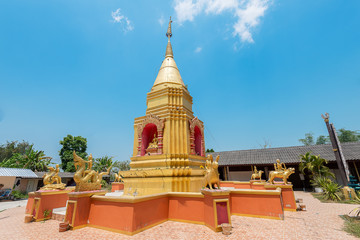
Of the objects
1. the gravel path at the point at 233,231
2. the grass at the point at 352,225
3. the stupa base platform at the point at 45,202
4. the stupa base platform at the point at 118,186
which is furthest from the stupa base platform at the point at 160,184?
the stupa base platform at the point at 118,186

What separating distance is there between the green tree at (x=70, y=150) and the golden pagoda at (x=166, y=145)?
24.7 meters

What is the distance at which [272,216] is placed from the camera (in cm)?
707

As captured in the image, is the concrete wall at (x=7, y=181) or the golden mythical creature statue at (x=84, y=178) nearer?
the golden mythical creature statue at (x=84, y=178)

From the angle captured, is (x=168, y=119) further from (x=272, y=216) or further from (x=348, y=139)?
(x=348, y=139)

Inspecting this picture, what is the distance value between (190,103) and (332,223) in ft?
32.5

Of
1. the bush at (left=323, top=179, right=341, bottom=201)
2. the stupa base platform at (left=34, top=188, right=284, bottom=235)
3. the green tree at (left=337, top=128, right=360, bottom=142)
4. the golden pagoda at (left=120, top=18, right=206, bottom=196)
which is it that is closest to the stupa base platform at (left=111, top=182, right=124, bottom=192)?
the golden pagoda at (left=120, top=18, right=206, bottom=196)

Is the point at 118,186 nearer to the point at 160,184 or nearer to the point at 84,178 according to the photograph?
the point at 160,184

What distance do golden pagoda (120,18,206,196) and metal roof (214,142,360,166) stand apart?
11.6 m

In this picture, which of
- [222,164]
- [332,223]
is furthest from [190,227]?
[222,164]

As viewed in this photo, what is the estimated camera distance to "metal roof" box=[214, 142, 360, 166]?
18.3 meters

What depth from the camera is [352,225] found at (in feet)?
20.3

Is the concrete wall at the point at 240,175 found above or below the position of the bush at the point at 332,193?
above

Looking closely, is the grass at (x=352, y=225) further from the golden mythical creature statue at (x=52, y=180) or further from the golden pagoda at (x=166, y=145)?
the golden mythical creature statue at (x=52, y=180)

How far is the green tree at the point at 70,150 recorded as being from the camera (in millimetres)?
29538
